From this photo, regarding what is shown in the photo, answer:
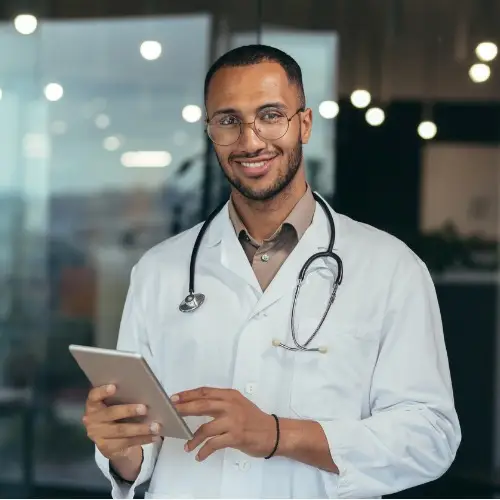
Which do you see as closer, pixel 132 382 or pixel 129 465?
pixel 132 382

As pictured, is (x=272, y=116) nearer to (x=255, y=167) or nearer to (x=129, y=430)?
(x=255, y=167)

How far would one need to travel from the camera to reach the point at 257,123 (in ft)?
6.03

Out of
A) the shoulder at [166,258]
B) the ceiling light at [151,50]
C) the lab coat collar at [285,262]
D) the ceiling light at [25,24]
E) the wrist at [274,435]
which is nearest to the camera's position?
the wrist at [274,435]

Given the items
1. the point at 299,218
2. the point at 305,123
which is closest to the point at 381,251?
the point at 299,218

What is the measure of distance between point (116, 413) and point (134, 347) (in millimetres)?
333

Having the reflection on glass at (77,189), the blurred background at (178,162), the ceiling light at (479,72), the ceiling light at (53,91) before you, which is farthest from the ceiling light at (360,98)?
the ceiling light at (53,91)

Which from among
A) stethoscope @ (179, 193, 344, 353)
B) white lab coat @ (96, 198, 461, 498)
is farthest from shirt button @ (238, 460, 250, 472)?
stethoscope @ (179, 193, 344, 353)

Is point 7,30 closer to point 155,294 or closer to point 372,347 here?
point 155,294

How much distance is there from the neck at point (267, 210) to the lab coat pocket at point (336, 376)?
10.4 inches

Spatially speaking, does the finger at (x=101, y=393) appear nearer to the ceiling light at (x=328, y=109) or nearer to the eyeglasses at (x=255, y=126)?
the eyeglasses at (x=255, y=126)

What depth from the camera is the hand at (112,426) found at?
5.39ft

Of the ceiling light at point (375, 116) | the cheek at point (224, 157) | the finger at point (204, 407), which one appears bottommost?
the finger at point (204, 407)

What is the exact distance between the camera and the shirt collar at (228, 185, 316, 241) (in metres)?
1.95

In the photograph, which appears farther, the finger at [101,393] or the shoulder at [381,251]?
the shoulder at [381,251]
